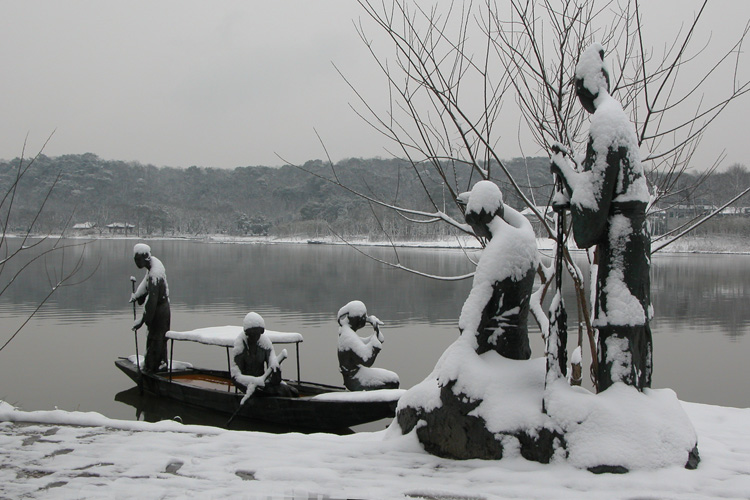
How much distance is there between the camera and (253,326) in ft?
24.6

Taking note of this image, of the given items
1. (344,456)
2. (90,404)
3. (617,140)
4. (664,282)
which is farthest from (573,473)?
(664,282)

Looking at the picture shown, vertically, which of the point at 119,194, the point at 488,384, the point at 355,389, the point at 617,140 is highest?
the point at 119,194

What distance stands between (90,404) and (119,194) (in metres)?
110

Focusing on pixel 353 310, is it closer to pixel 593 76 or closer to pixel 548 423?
pixel 548 423

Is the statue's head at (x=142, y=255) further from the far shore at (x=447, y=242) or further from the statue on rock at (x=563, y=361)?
the far shore at (x=447, y=242)

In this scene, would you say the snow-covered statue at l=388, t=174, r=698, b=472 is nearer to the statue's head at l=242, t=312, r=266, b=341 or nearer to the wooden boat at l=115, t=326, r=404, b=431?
the wooden boat at l=115, t=326, r=404, b=431

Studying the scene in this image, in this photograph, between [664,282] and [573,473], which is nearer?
[573,473]

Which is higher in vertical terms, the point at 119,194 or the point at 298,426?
the point at 119,194

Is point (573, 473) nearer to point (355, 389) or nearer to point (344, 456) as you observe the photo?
point (344, 456)

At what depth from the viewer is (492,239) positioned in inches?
157

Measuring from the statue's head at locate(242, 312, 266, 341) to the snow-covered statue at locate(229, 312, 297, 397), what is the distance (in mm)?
17

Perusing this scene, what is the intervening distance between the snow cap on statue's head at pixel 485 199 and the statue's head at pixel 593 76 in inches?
32.5

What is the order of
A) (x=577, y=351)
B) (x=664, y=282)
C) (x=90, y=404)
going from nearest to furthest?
(x=577, y=351)
(x=90, y=404)
(x=664, y=282)

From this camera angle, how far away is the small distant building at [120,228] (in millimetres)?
91812
